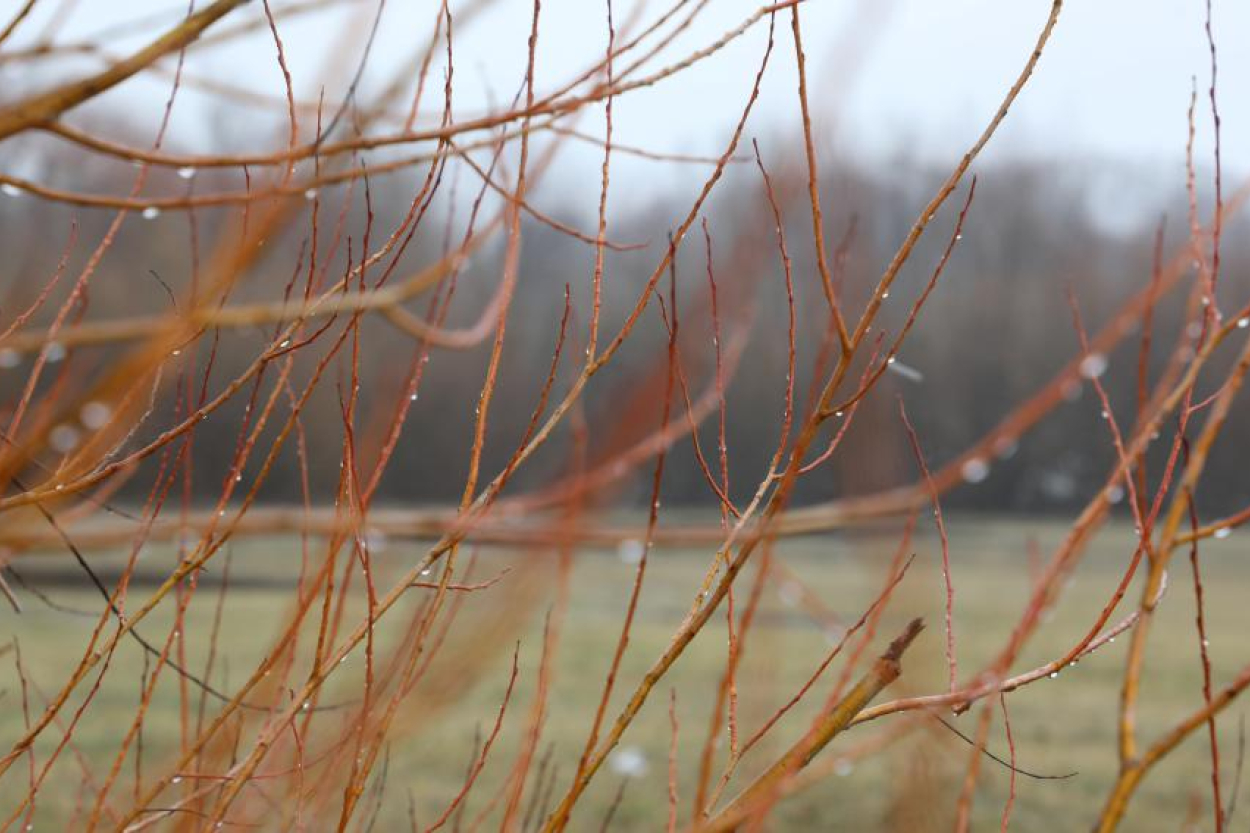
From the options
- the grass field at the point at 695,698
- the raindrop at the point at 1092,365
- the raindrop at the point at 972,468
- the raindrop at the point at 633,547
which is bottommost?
the grass field at the point at 695,698

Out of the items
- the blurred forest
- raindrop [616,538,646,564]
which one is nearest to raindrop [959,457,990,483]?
raindrop [616,538,646,564]

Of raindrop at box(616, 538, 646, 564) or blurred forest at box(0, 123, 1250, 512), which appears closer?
raindrop at box(616, 538, 646, 564)

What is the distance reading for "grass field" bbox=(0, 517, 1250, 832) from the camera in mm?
1498

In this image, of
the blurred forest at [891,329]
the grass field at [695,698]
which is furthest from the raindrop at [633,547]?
the blurred forest at [891,329]

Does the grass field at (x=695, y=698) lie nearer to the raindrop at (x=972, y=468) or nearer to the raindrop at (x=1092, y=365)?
the raindrop at (x=972, y=468)

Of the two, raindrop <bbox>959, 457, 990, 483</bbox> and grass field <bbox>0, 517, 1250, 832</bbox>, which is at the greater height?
raindrop <bbox>959, 457, 990, 483</bbox>

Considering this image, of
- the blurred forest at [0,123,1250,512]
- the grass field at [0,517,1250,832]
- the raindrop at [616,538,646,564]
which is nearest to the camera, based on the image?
the raindrop at [616,538,646,564]

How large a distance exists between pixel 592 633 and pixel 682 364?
14.2 metres

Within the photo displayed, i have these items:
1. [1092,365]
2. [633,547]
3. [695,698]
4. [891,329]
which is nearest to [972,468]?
[1092,365]

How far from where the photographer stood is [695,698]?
11.6 metres

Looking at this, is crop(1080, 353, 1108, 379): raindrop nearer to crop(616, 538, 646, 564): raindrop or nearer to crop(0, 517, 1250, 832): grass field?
crop(0, 517, 1250, 832): grass field

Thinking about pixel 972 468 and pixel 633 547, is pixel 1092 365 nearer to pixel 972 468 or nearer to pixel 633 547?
pixel 972 468

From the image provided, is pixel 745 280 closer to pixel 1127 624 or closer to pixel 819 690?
pixel 1127 624

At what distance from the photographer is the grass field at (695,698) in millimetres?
1498
